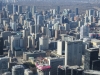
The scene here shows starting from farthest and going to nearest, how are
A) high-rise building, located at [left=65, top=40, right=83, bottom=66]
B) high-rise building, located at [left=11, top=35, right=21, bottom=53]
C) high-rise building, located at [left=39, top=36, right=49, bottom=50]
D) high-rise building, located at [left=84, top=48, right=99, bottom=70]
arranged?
high-rise building, located at [left=39, top=36, right=49, bottom=50] < high-rise building, located at [left=11, top=35, right=21, bottom=53] < high-rise building, located at [left=65, top=40, right=83, bottom=66] < high-rise building, located at [left=84, top=48, right=99, bottom=70]

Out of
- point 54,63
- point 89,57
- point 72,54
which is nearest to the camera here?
point 89,57

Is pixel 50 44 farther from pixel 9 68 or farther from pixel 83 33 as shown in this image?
pixel 9 68

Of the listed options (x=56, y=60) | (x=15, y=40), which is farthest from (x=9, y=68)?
(x=15, y=40)

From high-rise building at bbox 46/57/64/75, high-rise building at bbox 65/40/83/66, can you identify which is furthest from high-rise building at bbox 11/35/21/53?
high-rise building at bbox 46/57/64/75

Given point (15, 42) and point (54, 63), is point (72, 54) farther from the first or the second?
point (15, 42)

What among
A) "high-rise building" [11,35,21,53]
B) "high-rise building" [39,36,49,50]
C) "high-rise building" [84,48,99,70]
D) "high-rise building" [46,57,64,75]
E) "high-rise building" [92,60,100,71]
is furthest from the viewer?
"high-rise building" [39,36,49,50]

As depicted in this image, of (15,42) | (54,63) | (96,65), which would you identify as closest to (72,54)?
(54,63)

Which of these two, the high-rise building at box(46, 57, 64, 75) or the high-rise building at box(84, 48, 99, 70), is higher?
the high-rise building at box(84, 48, 99, 70)

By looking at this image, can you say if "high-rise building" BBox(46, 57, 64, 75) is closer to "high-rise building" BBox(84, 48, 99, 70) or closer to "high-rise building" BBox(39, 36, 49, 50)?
"high-rise building" BBox(84, 48, 99, 70)

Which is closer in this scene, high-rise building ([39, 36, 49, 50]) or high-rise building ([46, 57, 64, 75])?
high-rise building ([46, 57, 64, 75])
